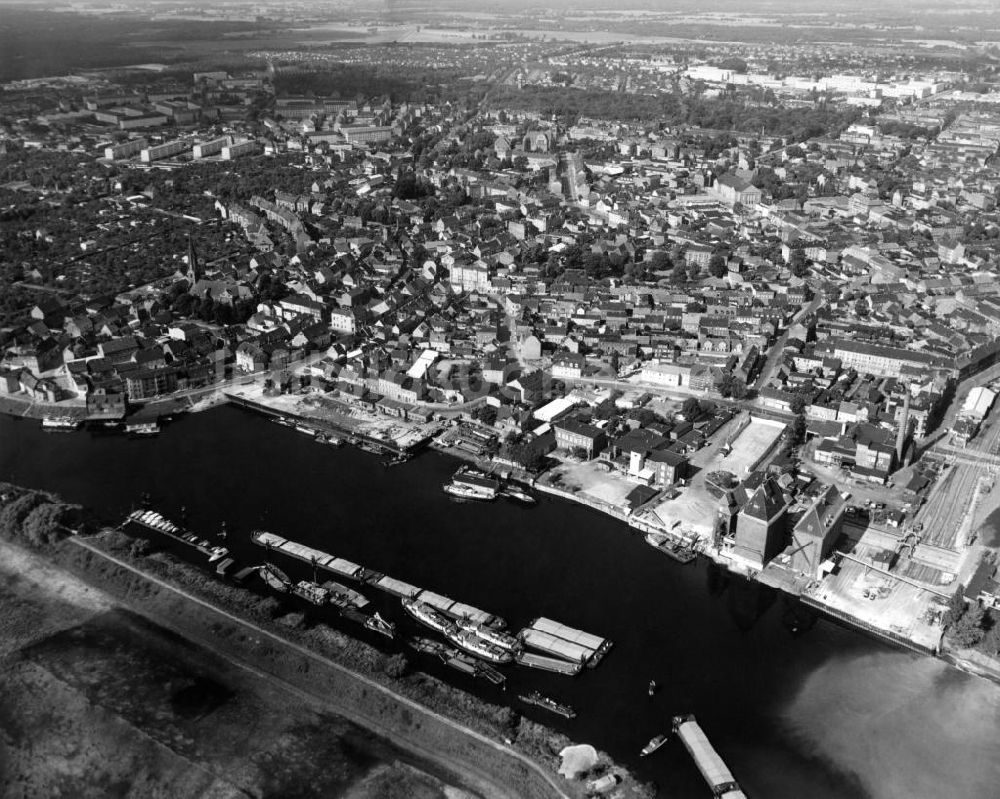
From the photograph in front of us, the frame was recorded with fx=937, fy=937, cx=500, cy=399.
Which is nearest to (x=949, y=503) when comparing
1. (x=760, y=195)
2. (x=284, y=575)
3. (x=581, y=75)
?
(x=284, y=575)

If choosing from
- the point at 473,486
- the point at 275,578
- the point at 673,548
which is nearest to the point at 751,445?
the point at 673,548

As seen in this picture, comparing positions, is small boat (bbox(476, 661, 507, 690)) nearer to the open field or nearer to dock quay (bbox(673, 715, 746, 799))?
the open field

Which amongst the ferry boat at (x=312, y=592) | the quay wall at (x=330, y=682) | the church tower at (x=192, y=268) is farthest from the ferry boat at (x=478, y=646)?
the church tower at (x=192, y=268)

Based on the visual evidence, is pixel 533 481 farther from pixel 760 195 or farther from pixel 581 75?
pixel 581 75

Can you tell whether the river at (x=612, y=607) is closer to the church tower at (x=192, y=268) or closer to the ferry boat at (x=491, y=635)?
the ferry boat at (x=491, y=635)

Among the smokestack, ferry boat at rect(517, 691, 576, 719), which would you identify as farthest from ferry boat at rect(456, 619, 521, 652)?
the smokestack

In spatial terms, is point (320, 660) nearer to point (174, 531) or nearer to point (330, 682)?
point (330, 682)
